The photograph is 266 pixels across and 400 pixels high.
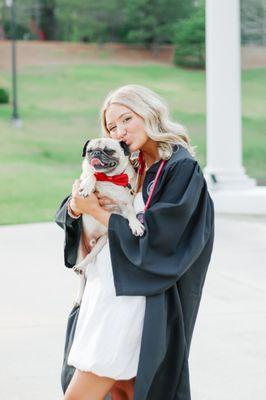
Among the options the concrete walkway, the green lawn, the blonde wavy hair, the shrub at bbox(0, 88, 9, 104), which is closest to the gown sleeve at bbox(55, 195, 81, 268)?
the blonde wavy hair

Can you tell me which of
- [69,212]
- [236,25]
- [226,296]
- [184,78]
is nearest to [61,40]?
[184,78]

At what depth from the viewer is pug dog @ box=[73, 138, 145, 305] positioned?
3316 mm

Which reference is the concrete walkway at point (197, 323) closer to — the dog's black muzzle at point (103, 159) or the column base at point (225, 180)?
the dog's black muzzle at point (103, 159)

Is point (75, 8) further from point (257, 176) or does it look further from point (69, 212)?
point (69, 212)

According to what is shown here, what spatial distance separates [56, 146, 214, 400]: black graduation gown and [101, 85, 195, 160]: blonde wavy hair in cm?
5

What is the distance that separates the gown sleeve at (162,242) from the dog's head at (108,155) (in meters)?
0.18

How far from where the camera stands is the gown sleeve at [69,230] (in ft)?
11.5

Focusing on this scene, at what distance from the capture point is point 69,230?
355 centimetres

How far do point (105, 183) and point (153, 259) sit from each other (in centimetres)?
36

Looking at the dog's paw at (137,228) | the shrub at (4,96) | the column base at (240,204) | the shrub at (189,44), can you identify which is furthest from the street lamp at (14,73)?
the dog's paw at (137,228)

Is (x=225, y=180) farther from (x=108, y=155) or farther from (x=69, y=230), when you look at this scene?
(x=108, y=155)

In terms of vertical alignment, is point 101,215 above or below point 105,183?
below

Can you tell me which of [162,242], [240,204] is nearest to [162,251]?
[162,242]

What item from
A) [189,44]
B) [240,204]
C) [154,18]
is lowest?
[240,204]
